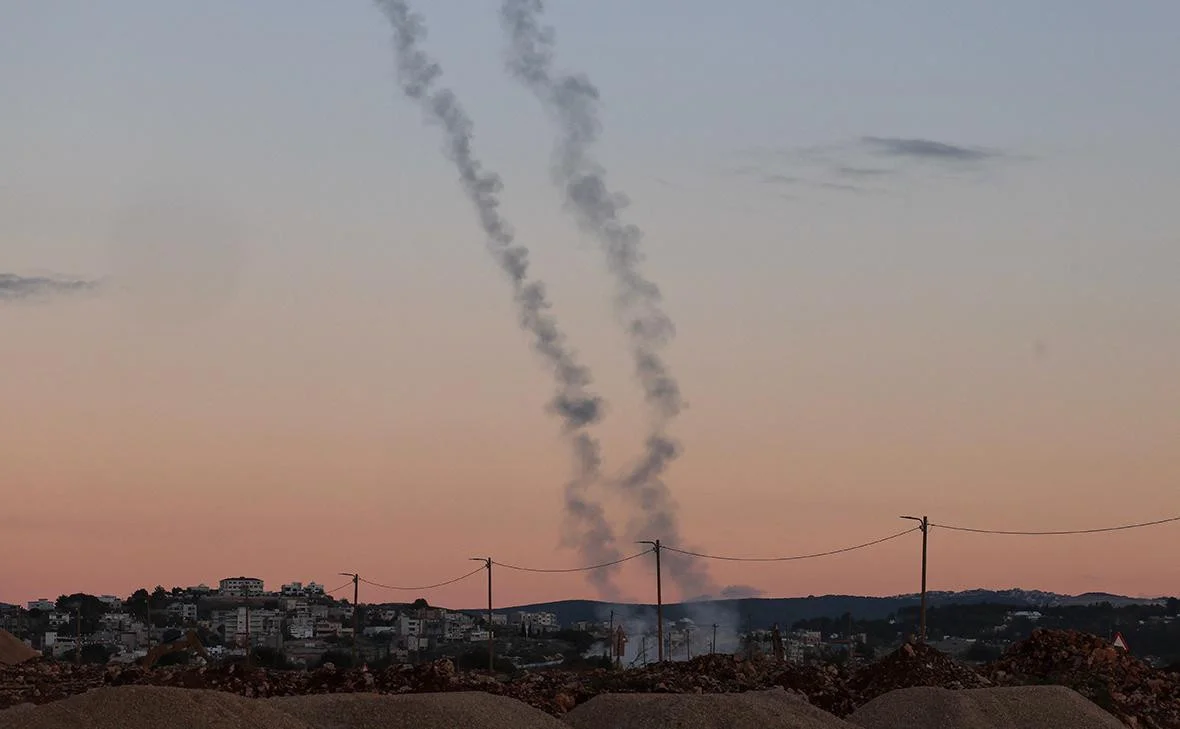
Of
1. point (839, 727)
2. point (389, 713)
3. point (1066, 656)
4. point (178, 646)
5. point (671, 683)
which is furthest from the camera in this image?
point (178, 646)

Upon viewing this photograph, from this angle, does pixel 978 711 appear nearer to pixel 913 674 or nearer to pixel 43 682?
pixel 913 674

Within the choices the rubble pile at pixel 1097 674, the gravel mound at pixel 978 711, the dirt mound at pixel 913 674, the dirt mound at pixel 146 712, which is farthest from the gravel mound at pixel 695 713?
the rubble pile at pixel 1097 674

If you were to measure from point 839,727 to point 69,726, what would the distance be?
26.2 meters

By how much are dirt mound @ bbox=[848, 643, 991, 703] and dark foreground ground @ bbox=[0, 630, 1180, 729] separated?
2.6 inches

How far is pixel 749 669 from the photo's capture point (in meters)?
80.1

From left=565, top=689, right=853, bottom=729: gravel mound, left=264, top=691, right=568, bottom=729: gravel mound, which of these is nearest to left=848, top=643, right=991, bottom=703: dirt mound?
left=565, top=689, right=853, bottom=729: gravel mound

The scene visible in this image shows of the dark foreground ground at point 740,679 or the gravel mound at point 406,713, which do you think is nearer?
the gravel mound at point 406,713

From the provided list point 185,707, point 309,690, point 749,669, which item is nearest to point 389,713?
point 185,707

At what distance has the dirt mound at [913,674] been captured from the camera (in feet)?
247

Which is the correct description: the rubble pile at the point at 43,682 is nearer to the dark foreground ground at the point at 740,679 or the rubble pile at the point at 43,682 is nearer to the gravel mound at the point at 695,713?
the dark foreground ground at the point at 740,679

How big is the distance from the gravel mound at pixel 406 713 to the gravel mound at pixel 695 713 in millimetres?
2960

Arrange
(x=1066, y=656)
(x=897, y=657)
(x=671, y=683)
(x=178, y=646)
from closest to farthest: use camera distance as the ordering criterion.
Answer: (x=671, y=683)
(x=897, y=657)
(x=1066, y=656)
(x=178, y=646)

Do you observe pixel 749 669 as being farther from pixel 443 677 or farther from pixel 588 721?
pixel 588 721

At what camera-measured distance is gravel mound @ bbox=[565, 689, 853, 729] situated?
2206 inches
